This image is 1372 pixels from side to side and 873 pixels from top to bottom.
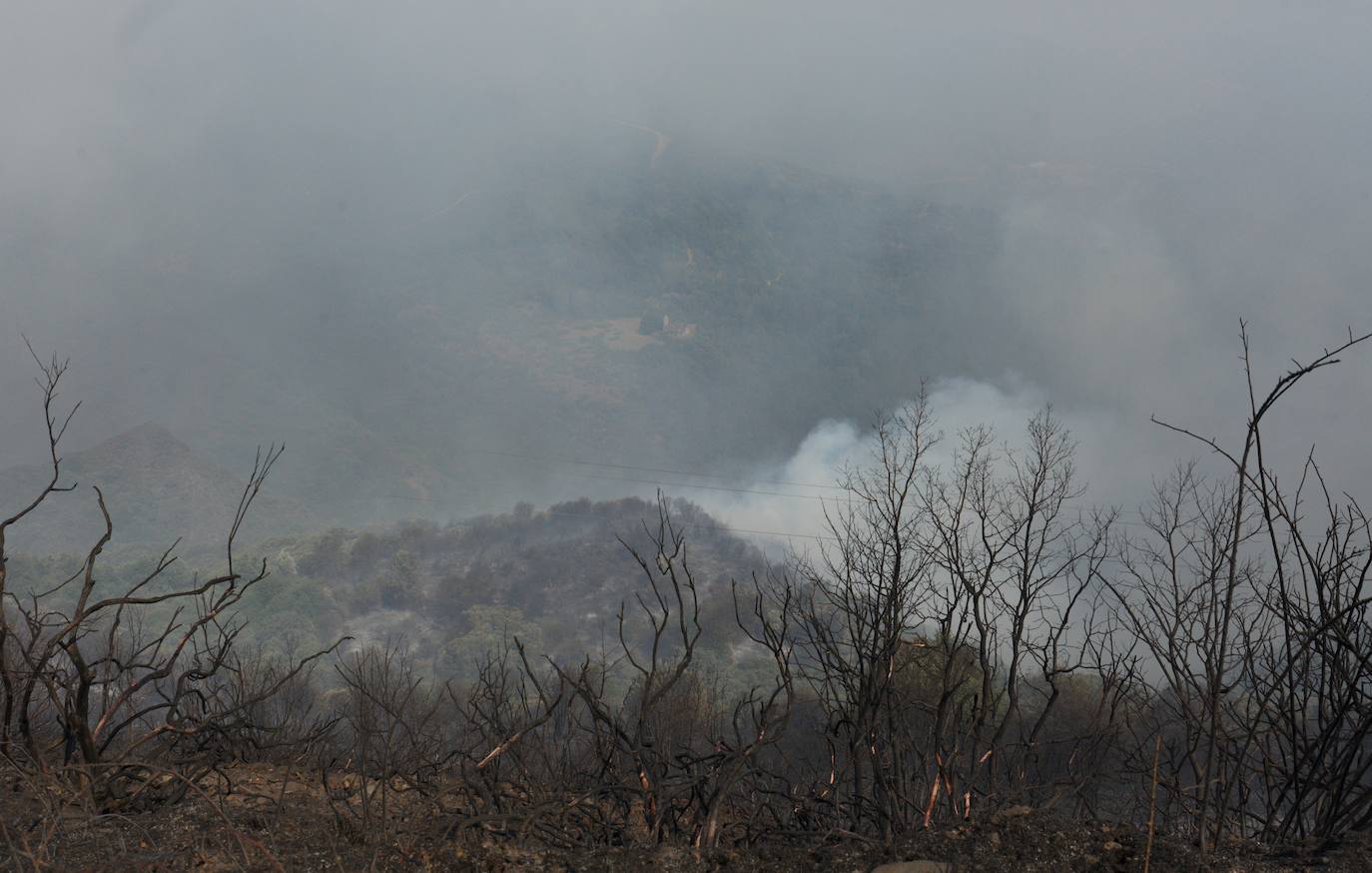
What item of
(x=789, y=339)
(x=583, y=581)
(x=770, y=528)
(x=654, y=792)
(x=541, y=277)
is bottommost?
(x=654, y=792)

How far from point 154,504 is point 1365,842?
125823 millimetres

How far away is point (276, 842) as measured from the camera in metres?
5.78

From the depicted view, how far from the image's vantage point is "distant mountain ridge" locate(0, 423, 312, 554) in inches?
4318

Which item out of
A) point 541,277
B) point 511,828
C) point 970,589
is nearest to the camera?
point 511,828

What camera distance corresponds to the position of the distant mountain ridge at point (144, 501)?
110 meters

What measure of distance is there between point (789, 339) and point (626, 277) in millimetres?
34013

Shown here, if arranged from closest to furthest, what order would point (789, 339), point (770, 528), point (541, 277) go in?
point (770, 528) < point (789, 339) < point (541, 277)

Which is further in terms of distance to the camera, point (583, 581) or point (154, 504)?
point (154, 504)

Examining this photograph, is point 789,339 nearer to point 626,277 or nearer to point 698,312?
point 698,312

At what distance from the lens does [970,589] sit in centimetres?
747

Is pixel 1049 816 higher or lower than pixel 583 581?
lower

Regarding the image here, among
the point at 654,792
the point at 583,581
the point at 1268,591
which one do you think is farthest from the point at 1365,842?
the point at 583,581

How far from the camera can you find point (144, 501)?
111 m

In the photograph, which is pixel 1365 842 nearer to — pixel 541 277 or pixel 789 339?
pixel 789 339
